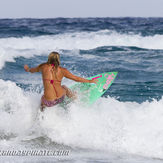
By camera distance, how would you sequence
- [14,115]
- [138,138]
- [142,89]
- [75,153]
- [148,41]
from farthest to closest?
1. [148,41]
2. [142,89]
3. [14,115]
4. [138,138]
5. [75,153]

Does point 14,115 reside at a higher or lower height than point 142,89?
lower

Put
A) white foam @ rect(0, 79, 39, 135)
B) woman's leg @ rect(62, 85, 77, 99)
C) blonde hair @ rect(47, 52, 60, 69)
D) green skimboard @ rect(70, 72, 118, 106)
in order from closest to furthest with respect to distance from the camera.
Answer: blonde hair @ rect(47, 52, 60, 69)
woman's leg @ rect(62, 85, 77, 99)
white foam @ rect(0, 79, 39, 135)
green skimboard @ rect(70, 72, 118, 106)

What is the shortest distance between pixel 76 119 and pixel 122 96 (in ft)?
10.1

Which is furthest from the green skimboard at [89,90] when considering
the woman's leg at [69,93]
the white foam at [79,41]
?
the white foam at [79,41]

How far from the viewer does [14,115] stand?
5.83 metres

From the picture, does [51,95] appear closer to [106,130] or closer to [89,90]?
[106,130]

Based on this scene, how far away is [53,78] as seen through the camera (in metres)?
4.97

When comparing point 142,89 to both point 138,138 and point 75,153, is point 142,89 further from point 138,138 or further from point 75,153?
point 75,153

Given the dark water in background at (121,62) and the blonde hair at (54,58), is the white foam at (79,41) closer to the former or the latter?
the dark water in background at (121,62)

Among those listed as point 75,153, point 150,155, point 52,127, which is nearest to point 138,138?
point 150,155

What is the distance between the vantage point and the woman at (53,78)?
4826mm

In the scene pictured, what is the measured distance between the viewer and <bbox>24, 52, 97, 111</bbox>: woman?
190 inches

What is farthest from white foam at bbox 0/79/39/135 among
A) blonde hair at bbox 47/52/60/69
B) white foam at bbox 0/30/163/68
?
white foam at bbox 0/30/163/68

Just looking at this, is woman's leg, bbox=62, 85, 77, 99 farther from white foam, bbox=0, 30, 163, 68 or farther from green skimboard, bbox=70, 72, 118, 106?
white foam, bbox=0, 30, 163, 68
